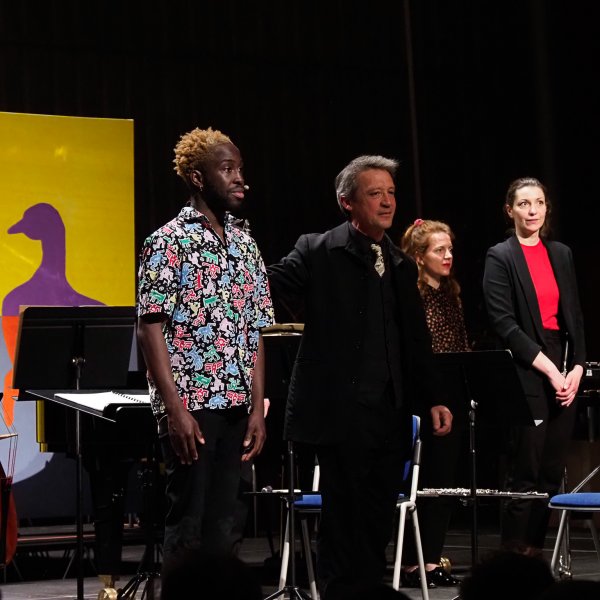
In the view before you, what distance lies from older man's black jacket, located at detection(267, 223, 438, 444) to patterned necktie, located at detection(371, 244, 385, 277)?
0.03m

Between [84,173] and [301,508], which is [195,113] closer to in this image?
[84,173]

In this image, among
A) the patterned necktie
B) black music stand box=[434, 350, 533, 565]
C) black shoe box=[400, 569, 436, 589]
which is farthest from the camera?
black shoe box=[400, 569, 436, 589]

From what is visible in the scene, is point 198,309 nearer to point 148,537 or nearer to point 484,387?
point 484,387

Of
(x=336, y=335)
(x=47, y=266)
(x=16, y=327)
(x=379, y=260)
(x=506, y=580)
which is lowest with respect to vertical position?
(x=506, y=580)

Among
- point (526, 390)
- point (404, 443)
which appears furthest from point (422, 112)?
point (404, 443)

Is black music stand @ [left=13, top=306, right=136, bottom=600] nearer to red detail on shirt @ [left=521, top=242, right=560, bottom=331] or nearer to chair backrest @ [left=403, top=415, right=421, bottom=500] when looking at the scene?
chair backrest @ [left=403, top=415, right=421, bottom=500]

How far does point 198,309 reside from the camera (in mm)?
3510

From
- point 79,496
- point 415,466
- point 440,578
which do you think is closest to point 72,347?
point 79,496

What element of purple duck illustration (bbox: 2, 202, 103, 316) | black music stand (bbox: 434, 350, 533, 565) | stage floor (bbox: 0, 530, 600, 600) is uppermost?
purple duck illustration (bbox: 2, 202, 103, 316)

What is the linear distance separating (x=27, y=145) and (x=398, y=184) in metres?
3.07

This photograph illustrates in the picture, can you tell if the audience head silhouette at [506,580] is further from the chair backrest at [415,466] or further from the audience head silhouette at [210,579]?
the chair backrest at [415,466]

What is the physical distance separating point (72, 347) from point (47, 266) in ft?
9.07

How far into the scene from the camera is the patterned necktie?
3.95m

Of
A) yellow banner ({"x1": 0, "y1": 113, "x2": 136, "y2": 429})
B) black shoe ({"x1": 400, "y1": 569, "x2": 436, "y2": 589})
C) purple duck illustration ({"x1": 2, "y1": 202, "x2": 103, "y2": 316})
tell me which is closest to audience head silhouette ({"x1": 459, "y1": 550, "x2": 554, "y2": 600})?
black shoe ({"x1": 400, "y1": 569, "x2": 436, "y2": 589})
